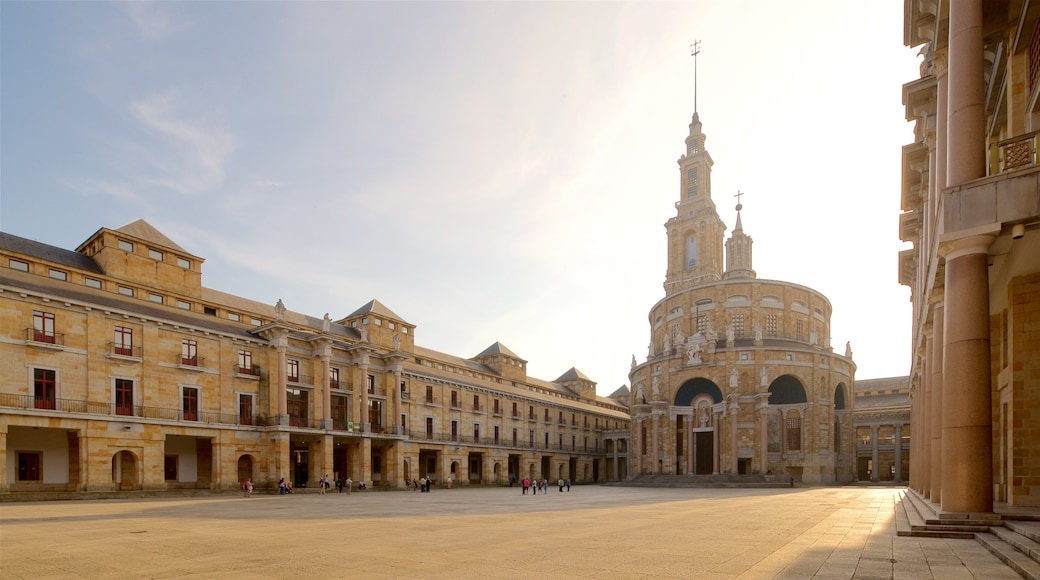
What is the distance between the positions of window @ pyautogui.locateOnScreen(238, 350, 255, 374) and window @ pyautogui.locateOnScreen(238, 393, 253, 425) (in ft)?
5.38

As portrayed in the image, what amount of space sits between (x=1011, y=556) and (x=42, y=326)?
130 ft

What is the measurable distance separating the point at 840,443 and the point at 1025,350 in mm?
52105

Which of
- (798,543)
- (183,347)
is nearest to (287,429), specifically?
(183,347)

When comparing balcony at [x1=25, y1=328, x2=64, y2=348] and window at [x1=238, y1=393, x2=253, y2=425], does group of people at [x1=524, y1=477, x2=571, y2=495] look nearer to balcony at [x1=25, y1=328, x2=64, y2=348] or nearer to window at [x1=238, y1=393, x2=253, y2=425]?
window at [x1=238, y1=393, x2=253, y2=425]

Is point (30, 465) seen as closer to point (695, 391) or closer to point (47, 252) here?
point (47, 252)

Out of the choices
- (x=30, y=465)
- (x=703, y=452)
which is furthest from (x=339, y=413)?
(x=703, y=452)

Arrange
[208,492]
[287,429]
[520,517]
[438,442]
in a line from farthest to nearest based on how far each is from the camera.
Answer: [438,442], [287,429], [208,492], [520,517]

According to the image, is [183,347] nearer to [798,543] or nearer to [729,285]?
[798,543]

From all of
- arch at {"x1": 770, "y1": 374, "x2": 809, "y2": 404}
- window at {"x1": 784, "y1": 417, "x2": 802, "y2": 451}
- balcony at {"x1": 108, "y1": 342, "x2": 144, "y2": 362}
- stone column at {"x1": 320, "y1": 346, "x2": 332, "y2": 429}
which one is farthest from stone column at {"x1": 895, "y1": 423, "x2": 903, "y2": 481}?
balcony at {"x1": 108, "y1": 342, "x2": 144, "y2": 362}

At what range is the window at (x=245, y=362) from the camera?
133 feet

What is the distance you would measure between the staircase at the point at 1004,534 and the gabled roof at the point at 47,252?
42.0 m

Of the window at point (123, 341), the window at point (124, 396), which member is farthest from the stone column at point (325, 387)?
the window at point (123, 341)

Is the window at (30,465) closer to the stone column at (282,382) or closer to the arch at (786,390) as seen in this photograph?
the stone column at (282,382)

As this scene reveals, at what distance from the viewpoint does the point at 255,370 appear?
4159cm
